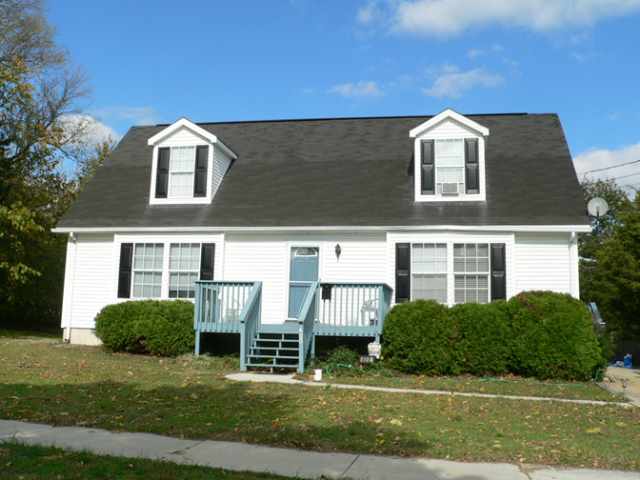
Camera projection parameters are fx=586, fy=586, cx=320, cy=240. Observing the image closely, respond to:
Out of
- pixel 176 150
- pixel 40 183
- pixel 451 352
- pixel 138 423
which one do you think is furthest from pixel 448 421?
pixel 40 183

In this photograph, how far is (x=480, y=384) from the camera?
10.8 meters

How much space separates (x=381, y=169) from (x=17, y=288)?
56.2 ft

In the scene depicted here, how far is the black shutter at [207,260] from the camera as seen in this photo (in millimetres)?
14906

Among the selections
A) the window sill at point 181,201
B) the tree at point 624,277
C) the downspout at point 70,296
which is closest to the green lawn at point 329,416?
the downspout at point 70,296

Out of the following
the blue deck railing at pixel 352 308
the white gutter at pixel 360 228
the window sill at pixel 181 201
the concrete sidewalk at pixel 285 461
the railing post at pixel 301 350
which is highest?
the window sill at pixel 181 201

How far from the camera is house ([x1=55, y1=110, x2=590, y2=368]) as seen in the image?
44.2ft

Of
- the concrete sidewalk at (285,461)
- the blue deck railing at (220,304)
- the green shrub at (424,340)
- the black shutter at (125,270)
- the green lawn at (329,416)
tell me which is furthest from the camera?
the black shutter at (125,270)

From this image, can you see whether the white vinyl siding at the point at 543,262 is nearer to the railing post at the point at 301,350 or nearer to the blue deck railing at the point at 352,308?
the blue deck railing at the point at 352,308

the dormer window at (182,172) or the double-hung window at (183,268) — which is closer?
the double-hung window at (183,268)

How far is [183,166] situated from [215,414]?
393 inches

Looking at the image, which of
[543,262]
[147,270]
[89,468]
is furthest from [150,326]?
[543,262]

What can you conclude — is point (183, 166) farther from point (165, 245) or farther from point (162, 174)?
point (165, 245)

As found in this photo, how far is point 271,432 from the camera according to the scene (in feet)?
21.8

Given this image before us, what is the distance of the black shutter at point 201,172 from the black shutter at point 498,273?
7775 millimetres
